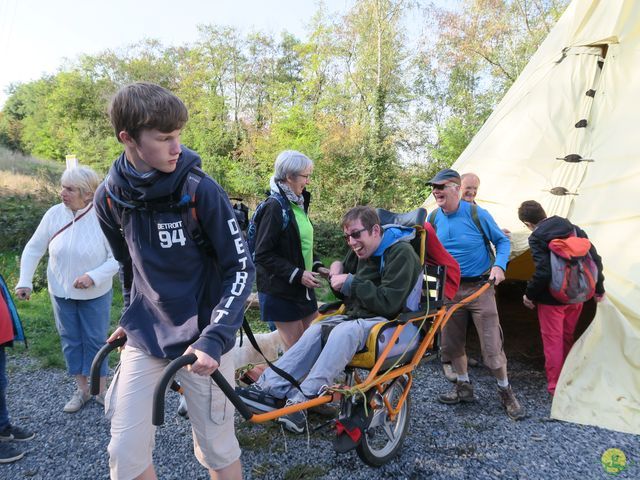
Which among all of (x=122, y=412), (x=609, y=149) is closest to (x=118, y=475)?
(x=122, y=412)

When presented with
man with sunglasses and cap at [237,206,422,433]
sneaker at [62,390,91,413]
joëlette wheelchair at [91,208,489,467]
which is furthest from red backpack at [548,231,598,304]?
sneaker at [62,390,91,413]

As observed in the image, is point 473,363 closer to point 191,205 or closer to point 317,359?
point 317,359

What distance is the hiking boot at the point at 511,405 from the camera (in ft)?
12.7

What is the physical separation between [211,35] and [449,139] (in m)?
15.4

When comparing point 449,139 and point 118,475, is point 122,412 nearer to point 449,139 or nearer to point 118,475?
point 118,475

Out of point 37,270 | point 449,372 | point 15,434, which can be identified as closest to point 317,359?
point 15,434

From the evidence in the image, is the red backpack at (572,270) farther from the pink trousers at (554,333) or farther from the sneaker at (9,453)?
the sneaker at (9,453)

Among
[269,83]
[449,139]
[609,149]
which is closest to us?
[609,149]

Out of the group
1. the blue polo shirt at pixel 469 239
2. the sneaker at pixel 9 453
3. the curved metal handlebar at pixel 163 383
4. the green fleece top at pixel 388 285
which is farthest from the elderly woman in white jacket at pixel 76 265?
the blue polo shirt at pixel 469 239

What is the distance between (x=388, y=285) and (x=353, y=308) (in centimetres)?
34

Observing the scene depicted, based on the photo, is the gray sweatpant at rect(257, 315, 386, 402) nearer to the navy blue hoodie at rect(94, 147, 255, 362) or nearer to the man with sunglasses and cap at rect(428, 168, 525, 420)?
the navy blue hoodie at rect(94, 147, 255, 362)

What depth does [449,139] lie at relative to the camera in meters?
18.1

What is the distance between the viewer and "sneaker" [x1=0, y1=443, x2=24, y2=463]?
3.13 metres

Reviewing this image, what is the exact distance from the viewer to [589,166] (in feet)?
16.6
